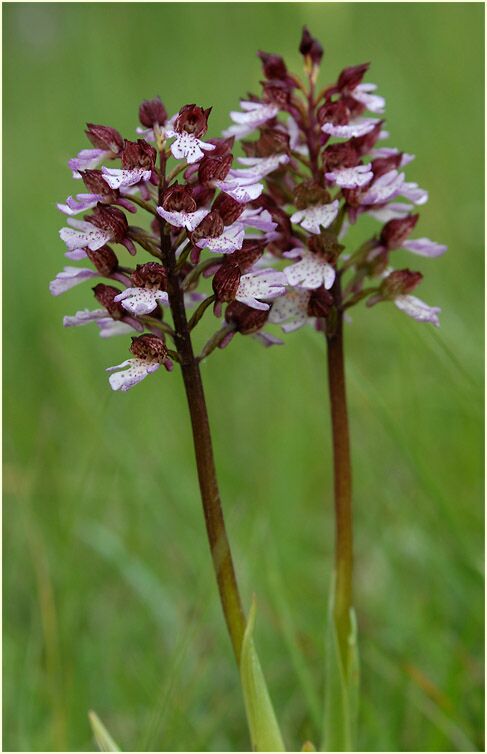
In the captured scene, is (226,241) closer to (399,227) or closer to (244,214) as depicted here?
(244,214)

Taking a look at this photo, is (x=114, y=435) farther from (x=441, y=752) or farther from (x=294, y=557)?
(x=441, y=752)

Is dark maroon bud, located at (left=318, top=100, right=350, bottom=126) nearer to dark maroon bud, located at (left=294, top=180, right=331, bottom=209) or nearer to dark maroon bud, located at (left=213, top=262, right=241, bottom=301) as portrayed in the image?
dark maroon bud, located at (left=294, top=180, right=331, bottom=209)

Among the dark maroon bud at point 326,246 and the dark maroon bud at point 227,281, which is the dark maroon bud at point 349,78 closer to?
the dark maroon bud at point 326,246

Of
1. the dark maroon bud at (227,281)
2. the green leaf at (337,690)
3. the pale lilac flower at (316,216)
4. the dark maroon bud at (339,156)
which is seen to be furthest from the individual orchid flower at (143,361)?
the green leaf at (337,690)

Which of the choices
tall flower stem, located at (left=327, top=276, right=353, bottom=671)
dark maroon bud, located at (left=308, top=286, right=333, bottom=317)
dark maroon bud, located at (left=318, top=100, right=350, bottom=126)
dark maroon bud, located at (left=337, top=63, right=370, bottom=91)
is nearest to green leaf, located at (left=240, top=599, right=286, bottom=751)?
Answer: tall flower stem, located at (left=327, top=276, right=353, bottom=671)

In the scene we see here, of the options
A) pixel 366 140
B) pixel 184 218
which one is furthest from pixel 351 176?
pixel 184 218

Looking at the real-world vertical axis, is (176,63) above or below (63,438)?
above

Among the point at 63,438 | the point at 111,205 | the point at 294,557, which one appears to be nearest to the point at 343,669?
the point at 111,205

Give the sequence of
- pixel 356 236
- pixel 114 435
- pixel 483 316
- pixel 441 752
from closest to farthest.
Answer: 1. pixel 441 752
2. pixel 114 435
3. pixel 483 316
4. pixel 356 236
